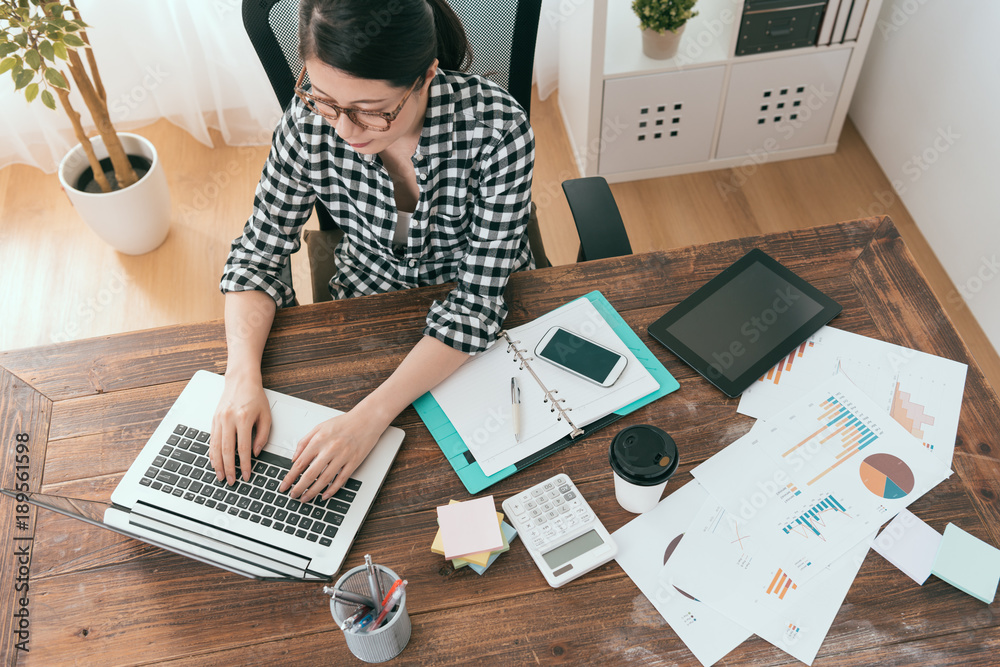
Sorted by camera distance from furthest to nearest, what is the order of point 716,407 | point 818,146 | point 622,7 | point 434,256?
point 818,146 → point 622,7 → point 434,256 → point 716,407

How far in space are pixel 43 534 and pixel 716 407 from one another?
3.25 feet

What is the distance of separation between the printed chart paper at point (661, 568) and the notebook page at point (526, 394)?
0.55 feet

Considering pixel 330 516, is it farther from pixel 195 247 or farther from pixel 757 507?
pixel 195 247

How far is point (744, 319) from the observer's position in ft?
4.02

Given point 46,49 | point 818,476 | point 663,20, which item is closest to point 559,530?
point 818,476

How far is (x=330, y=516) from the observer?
1.05 metres

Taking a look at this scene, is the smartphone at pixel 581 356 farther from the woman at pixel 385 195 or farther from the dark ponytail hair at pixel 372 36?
the dark ponytail hair at pixel 372 36

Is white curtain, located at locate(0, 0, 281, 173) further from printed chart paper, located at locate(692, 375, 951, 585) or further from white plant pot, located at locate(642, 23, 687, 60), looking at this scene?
printed chart paper, located at locate(692, 375, 951, 585)

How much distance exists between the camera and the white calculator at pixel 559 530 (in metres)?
1.00

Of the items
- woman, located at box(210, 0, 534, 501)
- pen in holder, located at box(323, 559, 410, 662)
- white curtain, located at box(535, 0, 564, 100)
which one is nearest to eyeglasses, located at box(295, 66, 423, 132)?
woman, located at box(210, 0, 534, 501)

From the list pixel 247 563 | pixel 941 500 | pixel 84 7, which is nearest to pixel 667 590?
pixel 941 500

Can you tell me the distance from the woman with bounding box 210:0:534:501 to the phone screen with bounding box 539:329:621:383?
0.32 feet

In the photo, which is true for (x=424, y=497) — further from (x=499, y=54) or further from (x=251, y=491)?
(x=499, y=54)

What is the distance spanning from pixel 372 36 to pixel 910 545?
98 centimetres
